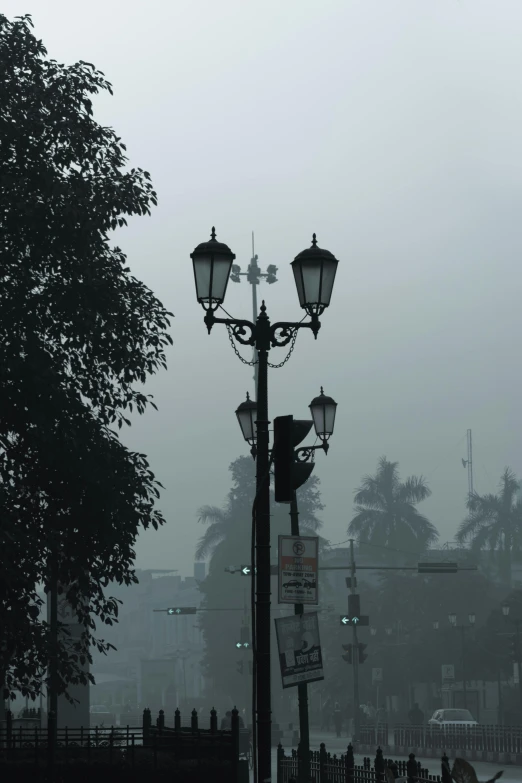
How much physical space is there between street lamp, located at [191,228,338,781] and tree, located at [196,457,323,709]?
64106 millimetres

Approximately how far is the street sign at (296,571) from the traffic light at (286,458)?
7.96 ft

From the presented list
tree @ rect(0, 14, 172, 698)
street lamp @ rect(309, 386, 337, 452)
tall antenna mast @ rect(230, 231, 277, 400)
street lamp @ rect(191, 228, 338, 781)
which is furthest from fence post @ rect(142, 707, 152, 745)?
tall antenna mast @ rect(230, 231, 277, 400)

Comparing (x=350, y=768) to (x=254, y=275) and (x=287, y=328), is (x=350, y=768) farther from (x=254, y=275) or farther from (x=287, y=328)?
(x=254, y=275)

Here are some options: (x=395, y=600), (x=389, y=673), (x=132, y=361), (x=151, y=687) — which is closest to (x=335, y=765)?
(x=132, y=361)

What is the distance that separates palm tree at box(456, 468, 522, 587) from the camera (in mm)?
90438

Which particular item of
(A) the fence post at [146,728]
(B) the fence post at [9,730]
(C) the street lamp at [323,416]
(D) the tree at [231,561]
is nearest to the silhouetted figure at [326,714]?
(D) the tree at [231,561]

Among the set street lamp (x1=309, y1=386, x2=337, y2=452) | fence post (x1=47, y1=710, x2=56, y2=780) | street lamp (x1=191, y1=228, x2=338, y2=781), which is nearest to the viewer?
street lamp (x1=191, y1=228, x2=338, y2=781)

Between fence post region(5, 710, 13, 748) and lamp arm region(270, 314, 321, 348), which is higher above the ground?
lamp arm region(270, 314, 321, 348)

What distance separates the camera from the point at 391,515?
93500mm

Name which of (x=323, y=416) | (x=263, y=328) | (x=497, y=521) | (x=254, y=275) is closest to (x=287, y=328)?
(x=263, y=328)

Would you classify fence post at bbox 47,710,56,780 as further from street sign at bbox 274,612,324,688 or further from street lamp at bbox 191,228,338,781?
street lamp at bbox 191,228,338,781

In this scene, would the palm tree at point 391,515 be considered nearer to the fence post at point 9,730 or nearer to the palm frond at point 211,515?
the palm frond at point 211,515

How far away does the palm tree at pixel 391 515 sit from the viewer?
3639 inches

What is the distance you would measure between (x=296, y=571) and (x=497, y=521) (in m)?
81.0
